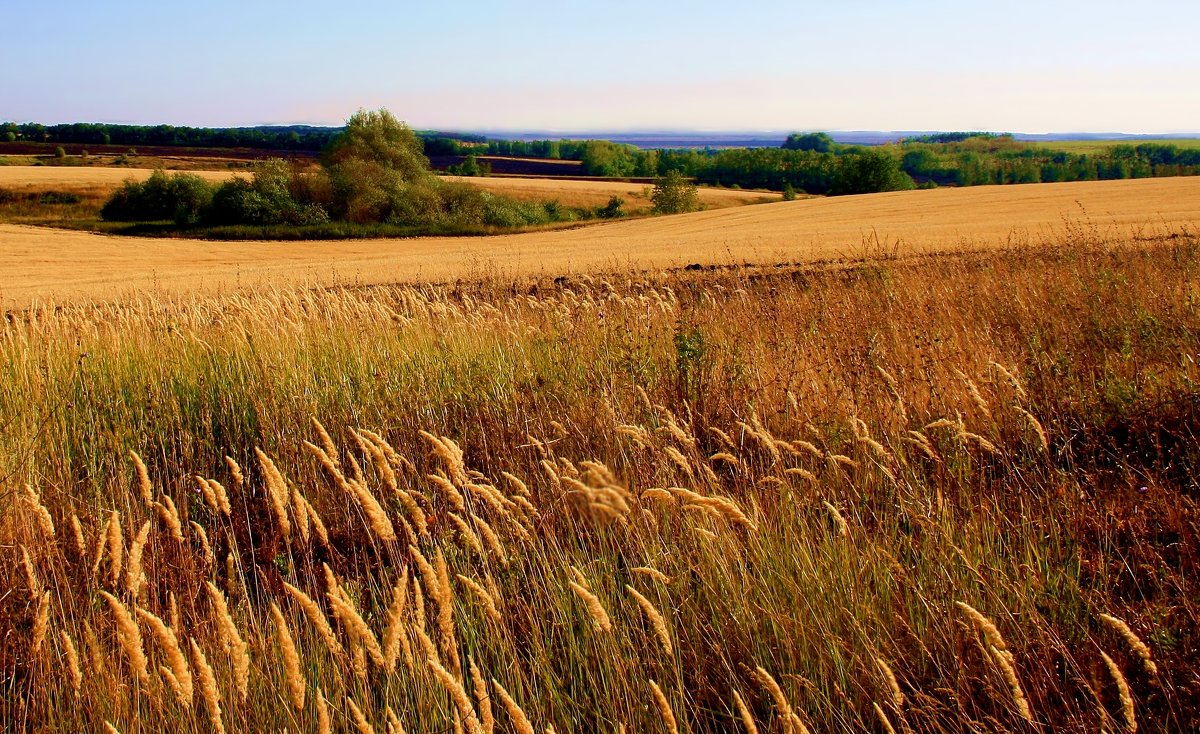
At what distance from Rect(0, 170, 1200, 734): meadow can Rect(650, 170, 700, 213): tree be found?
2472 inches

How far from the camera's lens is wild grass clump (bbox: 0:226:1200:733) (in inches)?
95.5

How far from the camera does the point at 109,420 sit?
524 cm

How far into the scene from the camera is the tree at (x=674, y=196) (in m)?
71.3

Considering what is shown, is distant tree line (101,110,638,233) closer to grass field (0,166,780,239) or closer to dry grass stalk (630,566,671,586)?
grass field (0,166,780,239)

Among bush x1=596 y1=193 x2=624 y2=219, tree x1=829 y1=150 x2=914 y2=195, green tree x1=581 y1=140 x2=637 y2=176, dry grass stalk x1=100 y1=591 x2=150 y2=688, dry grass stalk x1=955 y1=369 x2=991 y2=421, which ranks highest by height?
green tree x1=581 y1=140 x2=637 y2=176

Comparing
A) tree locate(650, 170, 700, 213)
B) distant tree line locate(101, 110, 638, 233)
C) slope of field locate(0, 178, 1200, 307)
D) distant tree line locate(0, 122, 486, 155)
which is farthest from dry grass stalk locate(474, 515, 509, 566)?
distant tree line locate(0, 122, 486, 155)

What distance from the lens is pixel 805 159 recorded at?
334ft

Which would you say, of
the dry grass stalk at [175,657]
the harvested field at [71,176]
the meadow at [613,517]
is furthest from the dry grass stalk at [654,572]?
the harvested field at [71,176]

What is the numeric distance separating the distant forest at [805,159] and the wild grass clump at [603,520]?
2809 inches

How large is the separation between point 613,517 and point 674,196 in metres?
71.9

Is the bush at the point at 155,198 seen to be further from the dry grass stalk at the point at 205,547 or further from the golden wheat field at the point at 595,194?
the dry grass stalk at the point at 205,547

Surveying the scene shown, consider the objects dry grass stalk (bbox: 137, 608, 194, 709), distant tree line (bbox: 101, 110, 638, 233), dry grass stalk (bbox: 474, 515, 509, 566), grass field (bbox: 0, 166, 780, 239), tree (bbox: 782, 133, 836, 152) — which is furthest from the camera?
tree (bbox: 782, 133, 836, 152)

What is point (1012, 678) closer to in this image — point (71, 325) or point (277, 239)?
point (71, 325)

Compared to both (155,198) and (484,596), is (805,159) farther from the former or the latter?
(484,596)
